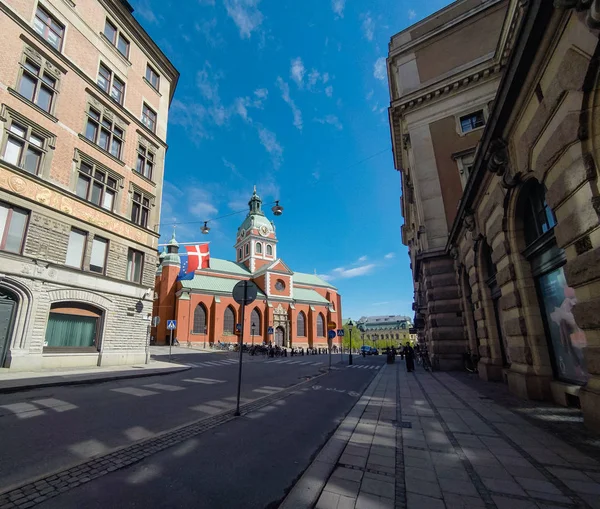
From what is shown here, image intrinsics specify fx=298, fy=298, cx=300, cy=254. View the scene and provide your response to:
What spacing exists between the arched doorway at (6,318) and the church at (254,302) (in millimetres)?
24369

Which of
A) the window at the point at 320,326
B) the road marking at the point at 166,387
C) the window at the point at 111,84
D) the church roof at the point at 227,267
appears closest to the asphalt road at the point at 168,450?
the road marking at the point at 166,387

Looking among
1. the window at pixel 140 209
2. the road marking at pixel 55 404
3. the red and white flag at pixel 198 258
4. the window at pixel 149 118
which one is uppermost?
the window at pixel 149 118

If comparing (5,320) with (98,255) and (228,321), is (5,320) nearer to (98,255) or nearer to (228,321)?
(98,255)

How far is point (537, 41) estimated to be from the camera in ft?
18.3

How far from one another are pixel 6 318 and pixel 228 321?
3576 cm

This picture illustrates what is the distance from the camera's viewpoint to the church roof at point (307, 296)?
56.5 meters

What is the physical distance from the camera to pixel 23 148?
1314 centimetres

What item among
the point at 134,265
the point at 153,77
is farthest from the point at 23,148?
the point at 153,77

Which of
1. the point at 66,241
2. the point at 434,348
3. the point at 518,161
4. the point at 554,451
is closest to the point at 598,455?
the point at 554,451

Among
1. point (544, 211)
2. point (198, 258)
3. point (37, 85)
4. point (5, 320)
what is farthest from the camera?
point (198, 258)

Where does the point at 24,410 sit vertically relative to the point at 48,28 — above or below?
below

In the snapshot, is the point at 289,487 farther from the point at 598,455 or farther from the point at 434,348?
the point at 434,348

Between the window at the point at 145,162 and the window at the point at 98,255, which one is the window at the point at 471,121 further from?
the window at the point at 98,255

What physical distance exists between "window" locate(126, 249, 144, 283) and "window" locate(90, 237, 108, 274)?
1541mm
